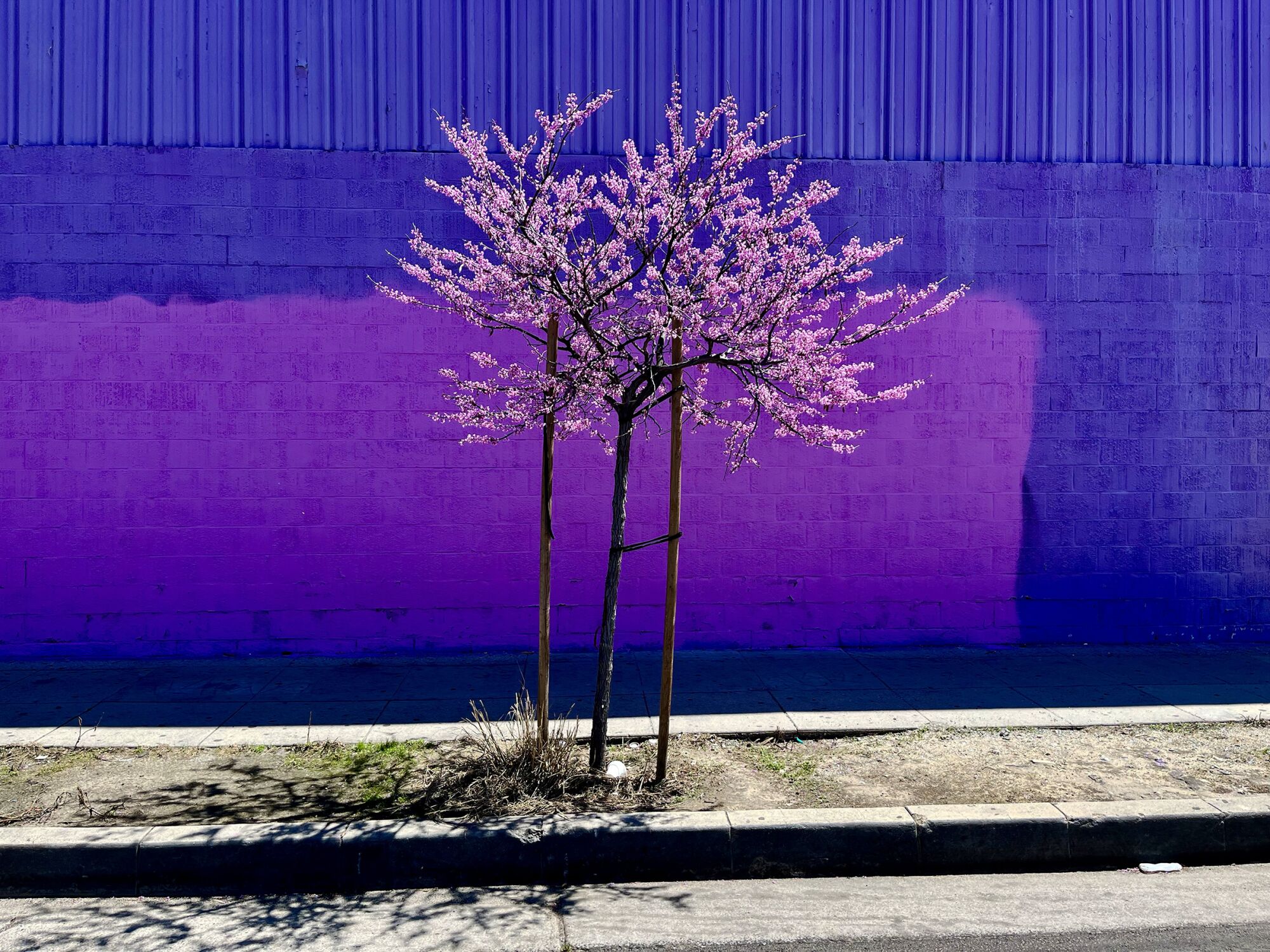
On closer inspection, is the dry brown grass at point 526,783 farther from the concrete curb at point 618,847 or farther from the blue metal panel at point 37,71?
the blue metal panel at point 37,71

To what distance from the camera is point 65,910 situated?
13.8ft

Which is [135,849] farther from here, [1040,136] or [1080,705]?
[1040,136]

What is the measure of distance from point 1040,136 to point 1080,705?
5076 millimetres

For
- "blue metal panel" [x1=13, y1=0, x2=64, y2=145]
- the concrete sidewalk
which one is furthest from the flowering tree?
"blue metal panel" [x1=13, y1=0, x2=64, y2=145]

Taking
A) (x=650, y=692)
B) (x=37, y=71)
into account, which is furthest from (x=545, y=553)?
(x=37, y=71)

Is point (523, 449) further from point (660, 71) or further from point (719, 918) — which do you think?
point (719, 918)

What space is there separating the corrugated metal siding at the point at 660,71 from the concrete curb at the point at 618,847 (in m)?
5.91

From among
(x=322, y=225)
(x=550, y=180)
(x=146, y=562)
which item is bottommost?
(x=146, y=562)

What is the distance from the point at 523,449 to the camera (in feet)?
27.6

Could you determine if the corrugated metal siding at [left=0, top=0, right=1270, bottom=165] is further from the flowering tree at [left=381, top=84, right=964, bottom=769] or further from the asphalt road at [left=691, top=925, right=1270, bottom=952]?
the asphalt road at [left=691, top=925, right=1270, bottom=952]

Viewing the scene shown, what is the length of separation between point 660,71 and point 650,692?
17.2 ft

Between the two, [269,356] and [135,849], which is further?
[269,356]

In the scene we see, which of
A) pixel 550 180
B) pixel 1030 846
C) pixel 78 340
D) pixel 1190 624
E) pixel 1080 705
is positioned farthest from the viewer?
pixel 1190 624

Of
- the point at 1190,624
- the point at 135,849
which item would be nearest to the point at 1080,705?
the point at 1190,624
